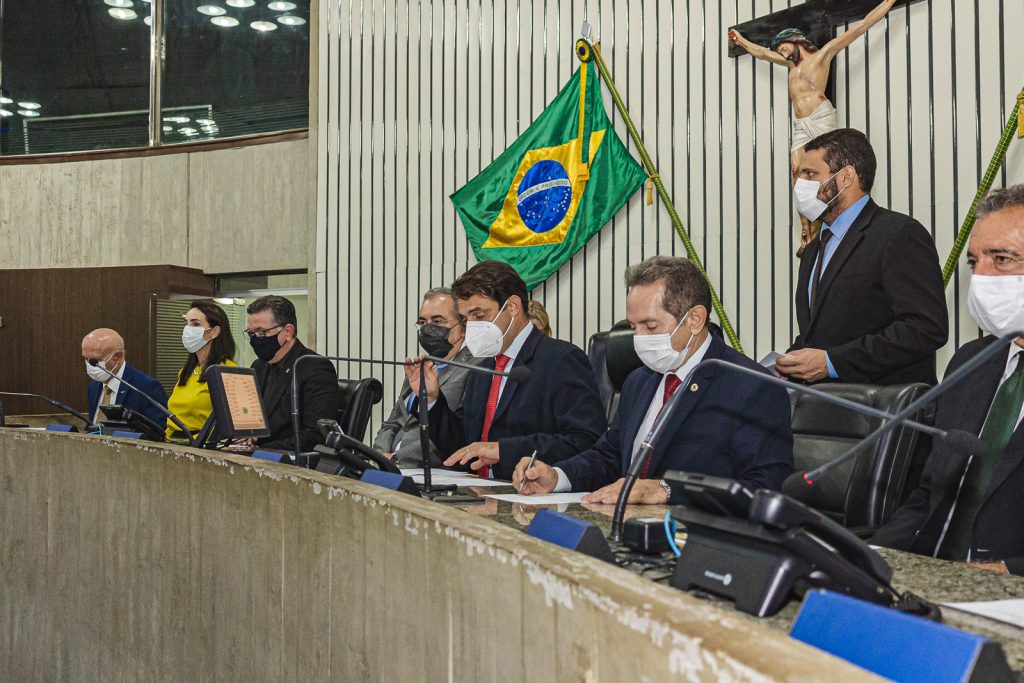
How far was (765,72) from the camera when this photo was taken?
15.6 ft

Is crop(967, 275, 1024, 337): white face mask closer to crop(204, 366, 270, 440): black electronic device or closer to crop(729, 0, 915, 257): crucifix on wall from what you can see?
crop(204, 366, 270, 440): black electronic device

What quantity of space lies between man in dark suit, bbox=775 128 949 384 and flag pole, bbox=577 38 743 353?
4.77ft

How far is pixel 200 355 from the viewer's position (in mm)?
4762

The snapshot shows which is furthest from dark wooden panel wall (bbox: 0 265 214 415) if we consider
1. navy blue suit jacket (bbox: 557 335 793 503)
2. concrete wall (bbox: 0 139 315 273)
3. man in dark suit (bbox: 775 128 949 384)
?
navy blue suit jacket (bbox: 557 335 793 503)

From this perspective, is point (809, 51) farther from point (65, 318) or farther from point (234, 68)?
point (65, 318)

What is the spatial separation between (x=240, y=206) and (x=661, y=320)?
528 centimetres

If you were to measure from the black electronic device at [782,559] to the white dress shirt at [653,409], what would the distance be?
1280 millimetres

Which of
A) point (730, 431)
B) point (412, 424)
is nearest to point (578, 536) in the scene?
point (730, 431)

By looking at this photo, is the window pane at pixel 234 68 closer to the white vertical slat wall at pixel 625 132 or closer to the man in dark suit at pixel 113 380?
the white vertical slat wall at pixel 625 132

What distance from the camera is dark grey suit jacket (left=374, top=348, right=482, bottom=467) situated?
3.51 m

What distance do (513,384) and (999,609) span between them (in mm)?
2145

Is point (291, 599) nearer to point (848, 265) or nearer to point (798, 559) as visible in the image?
point (798, 559)

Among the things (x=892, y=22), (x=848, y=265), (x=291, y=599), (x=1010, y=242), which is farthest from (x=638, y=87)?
(x=291, y=599)

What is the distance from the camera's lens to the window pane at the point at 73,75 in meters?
7.30
